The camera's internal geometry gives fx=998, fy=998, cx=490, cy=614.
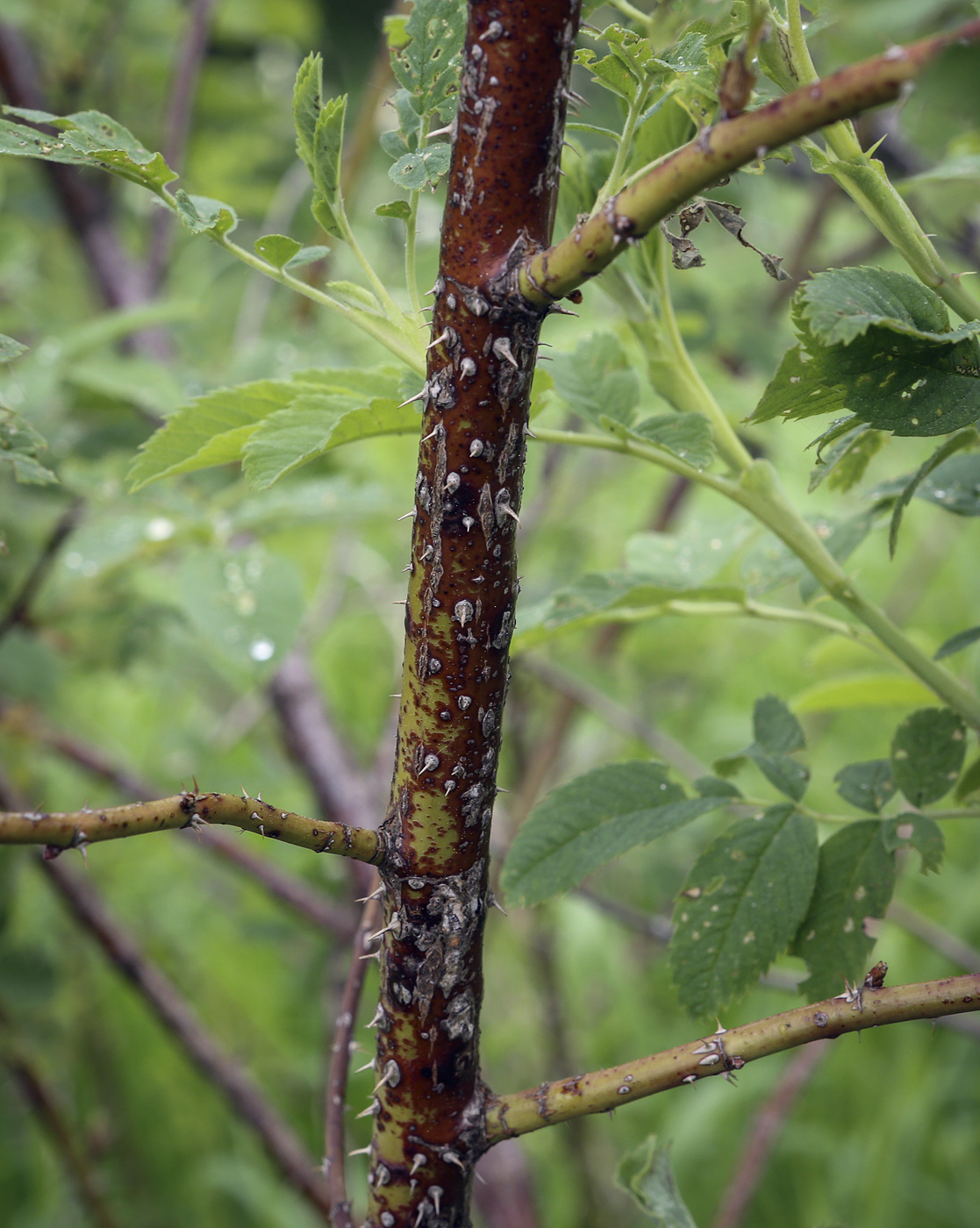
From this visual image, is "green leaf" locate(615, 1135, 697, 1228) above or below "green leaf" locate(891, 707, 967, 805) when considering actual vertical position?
below

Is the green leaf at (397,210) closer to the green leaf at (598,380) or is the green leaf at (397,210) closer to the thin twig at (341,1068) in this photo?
the green leaf at (598,380)

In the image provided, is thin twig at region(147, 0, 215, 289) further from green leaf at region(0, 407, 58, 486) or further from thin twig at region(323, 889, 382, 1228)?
thin twig at region(323, 889, 382, 1228)

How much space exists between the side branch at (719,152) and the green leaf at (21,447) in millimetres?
318

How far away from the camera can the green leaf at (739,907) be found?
610mm

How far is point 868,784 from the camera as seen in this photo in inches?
27.2

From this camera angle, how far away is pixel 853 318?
43 centimetres

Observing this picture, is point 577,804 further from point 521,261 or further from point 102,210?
point 102,210

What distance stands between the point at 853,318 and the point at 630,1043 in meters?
2.03

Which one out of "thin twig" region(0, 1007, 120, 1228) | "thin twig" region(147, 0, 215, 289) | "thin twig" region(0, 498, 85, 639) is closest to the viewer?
"thin twig" region(0, 498, 85, 639)

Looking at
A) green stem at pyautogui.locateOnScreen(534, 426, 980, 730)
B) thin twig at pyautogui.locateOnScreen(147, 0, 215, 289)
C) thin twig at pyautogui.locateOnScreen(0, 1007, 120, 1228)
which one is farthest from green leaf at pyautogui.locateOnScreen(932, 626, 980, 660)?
thin twig at pyautogui.locateOnScreen(147, 0, 215, 289)

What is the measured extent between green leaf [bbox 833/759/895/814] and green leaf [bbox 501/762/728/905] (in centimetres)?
9

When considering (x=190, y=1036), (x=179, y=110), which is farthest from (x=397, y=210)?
(x=179, y=110)

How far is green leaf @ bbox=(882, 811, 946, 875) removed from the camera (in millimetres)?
626

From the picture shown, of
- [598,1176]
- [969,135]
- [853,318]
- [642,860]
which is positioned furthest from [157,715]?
[853,318]
